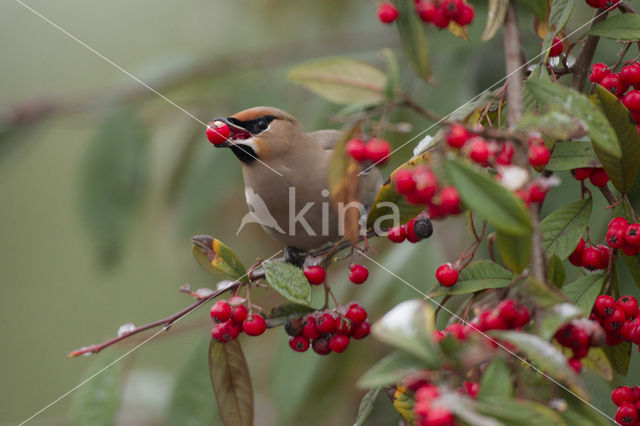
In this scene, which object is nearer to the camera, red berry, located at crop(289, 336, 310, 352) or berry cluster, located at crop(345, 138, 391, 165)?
berry cluster, located at crop(345, 138, 391, 165)

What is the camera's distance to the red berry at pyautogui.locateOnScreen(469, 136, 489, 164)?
107cm

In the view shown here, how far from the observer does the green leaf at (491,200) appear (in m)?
0.98

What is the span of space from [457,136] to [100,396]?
1238 mm

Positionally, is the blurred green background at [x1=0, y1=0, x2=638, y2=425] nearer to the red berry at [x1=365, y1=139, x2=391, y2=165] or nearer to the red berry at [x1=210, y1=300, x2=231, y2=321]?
the red berry at [x1=210, y1=300, x2=231, y2=321]

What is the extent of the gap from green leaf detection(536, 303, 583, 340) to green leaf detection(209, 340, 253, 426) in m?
0.81

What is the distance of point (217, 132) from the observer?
6.66 ft

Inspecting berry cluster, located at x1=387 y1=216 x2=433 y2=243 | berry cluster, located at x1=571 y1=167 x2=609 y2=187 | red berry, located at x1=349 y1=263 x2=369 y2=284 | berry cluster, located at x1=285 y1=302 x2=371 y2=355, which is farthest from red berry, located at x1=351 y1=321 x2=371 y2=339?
berry cluster, located at x1=571 y1=167 x2=609 y2=187

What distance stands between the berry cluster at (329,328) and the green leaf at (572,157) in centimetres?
52

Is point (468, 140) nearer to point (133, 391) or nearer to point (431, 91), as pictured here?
point (431, 91)

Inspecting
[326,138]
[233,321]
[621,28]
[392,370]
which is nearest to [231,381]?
[233,321]

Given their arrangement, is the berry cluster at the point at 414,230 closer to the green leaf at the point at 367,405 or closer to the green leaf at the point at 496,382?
the green leaf at the point at 367,405

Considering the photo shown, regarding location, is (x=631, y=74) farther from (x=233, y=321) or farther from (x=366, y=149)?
(x=233, y=321)

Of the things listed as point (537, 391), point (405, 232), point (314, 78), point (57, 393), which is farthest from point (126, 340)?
point (57, 393)

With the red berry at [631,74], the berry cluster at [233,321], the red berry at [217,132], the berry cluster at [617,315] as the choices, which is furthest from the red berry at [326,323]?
the red berry at [631,74]
